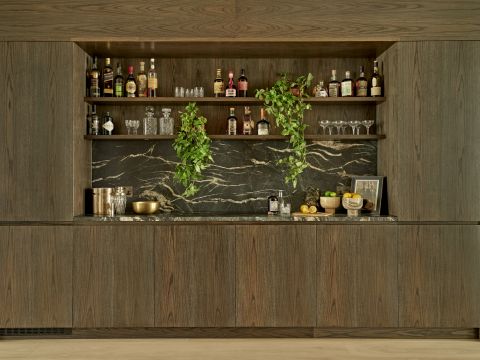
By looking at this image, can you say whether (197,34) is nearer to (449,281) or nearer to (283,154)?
(283,154)

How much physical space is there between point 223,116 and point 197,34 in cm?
82

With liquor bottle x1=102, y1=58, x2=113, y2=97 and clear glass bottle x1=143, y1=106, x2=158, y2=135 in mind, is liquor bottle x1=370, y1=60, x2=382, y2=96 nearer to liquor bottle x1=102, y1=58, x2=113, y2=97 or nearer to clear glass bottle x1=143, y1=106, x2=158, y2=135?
clear glass bottle x1=143, y1=106, x2=158, y2=135

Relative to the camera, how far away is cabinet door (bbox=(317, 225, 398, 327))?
4012 mm

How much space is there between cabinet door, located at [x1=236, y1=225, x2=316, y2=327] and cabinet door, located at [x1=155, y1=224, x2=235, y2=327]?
0.08 meters

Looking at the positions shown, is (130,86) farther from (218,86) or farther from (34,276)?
(34,276)

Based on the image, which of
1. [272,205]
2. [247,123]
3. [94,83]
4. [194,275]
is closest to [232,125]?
[247,123]

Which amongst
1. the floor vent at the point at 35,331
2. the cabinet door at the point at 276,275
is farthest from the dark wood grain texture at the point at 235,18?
the floor vent at the point at 35,331

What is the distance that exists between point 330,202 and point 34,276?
7.20 feet

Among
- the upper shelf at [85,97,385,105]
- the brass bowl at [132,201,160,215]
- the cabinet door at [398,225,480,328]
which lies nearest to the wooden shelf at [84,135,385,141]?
the upper shelf at [85,97,385,105]

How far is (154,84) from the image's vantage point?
4488 millimetres

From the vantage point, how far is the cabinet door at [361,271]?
401 centimetres

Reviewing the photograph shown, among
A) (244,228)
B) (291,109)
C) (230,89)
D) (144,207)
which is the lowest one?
(244,228)

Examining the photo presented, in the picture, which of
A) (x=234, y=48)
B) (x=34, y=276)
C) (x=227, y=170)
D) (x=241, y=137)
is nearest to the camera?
(x=34, y=276)

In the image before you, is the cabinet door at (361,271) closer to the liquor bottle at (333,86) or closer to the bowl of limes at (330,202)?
the bowl of limes at (330,202)
